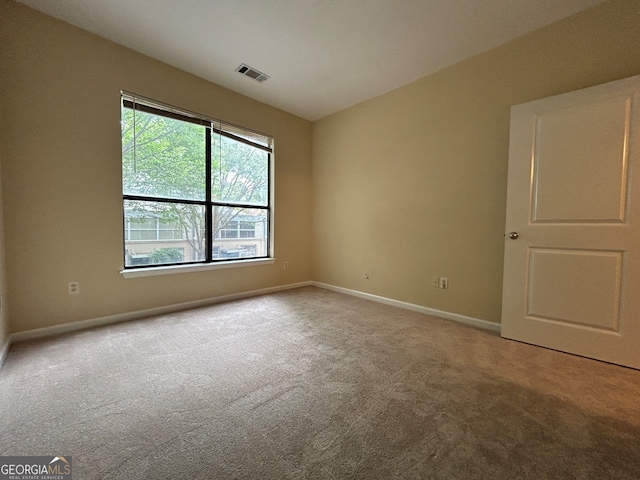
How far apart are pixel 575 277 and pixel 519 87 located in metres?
1.68

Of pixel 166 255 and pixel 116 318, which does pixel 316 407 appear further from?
pixel 166 255

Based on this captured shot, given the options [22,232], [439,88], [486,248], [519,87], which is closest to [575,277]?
[486,248]

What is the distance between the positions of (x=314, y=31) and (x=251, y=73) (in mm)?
959

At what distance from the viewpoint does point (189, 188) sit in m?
3.09

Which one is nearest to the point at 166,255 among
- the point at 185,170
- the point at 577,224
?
the point at 185,170

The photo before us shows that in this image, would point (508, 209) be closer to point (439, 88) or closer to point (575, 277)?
point (575, 277)

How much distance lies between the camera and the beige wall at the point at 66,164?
83.0 inches

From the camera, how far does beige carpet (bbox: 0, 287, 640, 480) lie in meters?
1.05

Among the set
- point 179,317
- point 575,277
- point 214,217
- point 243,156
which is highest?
point 243,156

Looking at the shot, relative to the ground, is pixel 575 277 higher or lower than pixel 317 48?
lower

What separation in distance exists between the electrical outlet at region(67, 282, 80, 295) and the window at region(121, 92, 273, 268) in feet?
1.39

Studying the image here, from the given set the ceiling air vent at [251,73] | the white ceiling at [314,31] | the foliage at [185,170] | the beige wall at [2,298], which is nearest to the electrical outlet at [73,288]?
the beige wall at [2,298]

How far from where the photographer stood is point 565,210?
2.03 m

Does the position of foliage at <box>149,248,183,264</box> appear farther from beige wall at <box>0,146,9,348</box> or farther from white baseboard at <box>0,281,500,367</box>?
beige wall at <box>0,146,9,348</box>
